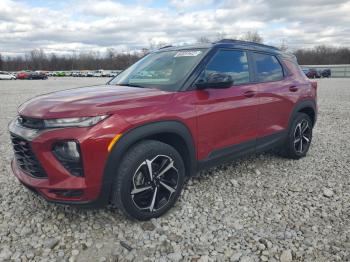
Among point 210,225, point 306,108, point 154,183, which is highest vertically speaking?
point 306,108

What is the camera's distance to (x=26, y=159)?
287 cm

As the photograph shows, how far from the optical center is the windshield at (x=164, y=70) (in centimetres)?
338

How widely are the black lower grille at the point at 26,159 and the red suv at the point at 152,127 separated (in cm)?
1

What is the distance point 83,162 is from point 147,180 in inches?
27.3

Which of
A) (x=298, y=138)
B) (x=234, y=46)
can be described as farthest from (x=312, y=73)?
(x=234, y=46)

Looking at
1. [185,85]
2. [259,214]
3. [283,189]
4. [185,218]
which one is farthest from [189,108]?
[283,189]

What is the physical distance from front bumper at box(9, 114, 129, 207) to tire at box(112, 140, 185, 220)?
0.20 meters

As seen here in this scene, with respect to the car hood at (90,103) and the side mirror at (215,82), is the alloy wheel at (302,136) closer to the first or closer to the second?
the side mirror at (215,82)

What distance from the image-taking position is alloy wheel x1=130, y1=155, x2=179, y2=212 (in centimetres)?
295

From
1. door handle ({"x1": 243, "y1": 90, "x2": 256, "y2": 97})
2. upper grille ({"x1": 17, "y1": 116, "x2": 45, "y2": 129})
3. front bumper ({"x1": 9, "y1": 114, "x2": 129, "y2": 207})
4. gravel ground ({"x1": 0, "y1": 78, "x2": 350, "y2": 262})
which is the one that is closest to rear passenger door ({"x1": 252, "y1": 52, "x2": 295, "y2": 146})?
door handle ({"x1": 243, "y1": 90, "x2": 256, "y2": 97})

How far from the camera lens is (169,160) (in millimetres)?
3111

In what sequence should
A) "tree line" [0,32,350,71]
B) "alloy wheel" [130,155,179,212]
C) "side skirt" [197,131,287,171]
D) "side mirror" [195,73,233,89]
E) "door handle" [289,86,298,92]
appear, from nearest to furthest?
"alloy wheel" [130,155,179,212], "side mirror" [195,73,233,89], "side skirt" [197,131,287,171], "door handle" [289,86,298,92], "tree line" [0,32,350,71]

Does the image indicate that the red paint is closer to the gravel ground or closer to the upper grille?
the upper grille

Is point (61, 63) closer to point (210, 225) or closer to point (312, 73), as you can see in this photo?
point (312, 73)
